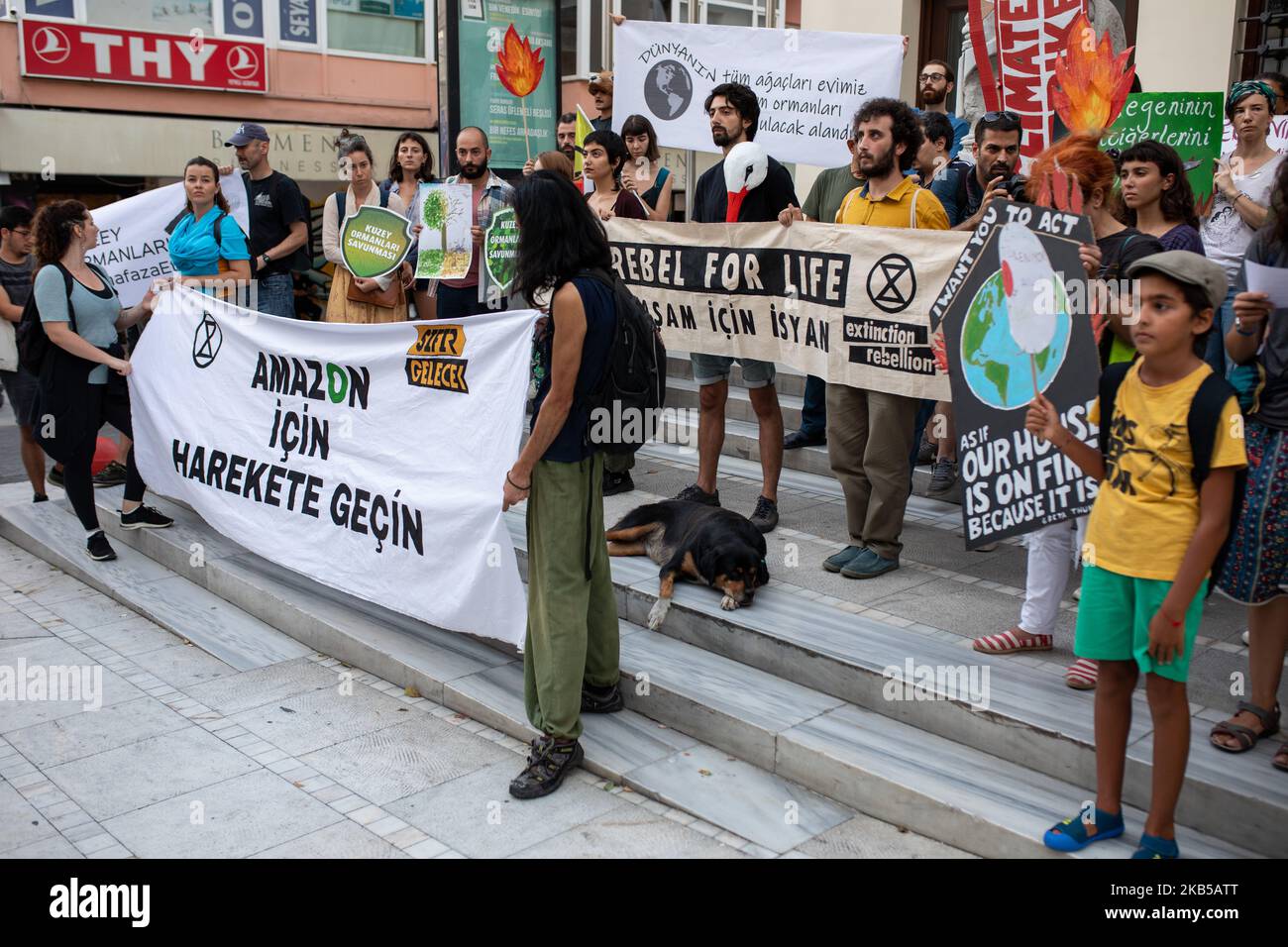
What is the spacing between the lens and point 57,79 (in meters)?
17.7

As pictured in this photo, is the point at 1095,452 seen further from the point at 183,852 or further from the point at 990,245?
the point at 183,852

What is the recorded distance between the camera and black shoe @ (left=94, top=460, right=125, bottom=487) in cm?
835

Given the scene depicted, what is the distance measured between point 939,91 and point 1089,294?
4.61 m

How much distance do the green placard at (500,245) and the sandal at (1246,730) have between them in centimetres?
496

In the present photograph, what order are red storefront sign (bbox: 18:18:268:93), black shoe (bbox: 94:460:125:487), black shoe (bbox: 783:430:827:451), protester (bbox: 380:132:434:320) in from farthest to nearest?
red storefront sign (bbox: 18:18:268:93) < black shoe (bbox: 94:460:125:487) < protester (bbox: 380:132:434:320) < black shoe (bbox: 783:430:827:451)

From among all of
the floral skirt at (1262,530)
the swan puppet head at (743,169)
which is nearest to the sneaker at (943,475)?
the swan puppet head at (743,169)

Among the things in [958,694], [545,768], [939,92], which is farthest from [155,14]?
[958,694]

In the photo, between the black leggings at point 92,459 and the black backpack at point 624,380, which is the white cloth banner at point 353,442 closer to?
the black leggings at point 92,459

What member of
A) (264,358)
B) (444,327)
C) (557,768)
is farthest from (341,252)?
(557,768)

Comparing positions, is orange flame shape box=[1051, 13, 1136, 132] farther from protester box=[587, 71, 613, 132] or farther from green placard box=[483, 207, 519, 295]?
protester box=[587, 71, 613, 132]

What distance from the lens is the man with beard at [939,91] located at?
8133 millimetres

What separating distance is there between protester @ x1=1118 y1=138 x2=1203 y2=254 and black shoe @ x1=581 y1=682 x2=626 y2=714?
2.82 metres

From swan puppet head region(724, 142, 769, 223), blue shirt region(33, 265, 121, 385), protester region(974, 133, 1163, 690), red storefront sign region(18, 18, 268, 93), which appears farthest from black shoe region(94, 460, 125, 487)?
red storefront sign region(18, 18, 268, 93)

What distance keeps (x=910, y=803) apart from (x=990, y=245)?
2.09 m
